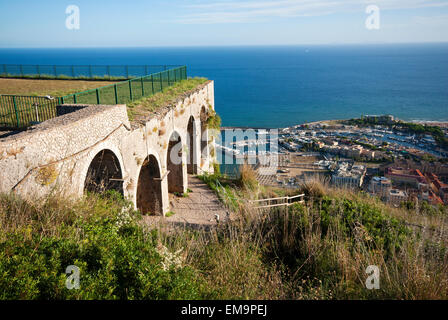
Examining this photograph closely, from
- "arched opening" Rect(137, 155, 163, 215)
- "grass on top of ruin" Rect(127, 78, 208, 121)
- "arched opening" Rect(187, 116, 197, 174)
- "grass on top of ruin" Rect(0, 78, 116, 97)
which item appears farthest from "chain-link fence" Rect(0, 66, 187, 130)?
"arched opening" Rect(187, 116, 197, 174)

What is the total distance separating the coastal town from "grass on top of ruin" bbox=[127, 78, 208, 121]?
6097mm

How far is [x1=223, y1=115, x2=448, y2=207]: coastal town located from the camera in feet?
52.1

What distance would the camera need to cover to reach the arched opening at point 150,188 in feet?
41.0

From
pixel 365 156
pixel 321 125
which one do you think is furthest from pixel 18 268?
pixel 321 125

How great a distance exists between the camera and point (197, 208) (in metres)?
13.9

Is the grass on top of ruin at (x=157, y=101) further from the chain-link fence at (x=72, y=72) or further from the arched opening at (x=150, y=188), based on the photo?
the chain-link fence at (x=72, y=72)

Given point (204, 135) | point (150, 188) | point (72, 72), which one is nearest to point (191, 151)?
point (204, 135)

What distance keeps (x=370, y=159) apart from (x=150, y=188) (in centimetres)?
1880

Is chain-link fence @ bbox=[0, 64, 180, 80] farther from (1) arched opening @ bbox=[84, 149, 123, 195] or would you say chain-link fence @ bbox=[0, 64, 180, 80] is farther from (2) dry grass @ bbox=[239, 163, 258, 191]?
(1) arched opening @ bbox=[84, 149, 123, 195]

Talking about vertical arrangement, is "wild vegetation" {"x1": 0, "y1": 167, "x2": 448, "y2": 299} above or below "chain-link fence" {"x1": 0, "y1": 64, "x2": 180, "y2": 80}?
below

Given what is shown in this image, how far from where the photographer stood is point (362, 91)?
83.2 m

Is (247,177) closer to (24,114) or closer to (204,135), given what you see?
(204,135)

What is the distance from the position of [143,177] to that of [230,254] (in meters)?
8.35
